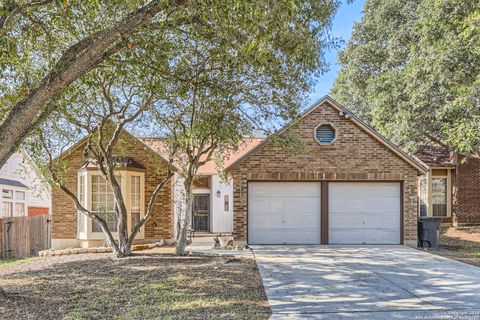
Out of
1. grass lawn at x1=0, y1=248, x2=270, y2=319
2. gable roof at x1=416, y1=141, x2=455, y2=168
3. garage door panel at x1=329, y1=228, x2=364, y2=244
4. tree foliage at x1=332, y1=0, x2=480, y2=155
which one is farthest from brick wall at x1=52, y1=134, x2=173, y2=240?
gable roof at x1=416, y1=141, x2=455, y2=168

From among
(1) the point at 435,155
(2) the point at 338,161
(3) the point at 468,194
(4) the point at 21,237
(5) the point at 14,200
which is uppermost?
(1) the point at 435,155

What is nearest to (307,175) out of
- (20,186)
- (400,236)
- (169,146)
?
(400,236)

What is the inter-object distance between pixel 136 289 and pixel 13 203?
14.3 metres

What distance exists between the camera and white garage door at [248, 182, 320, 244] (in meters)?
14.4

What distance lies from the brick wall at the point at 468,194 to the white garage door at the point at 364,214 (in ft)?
26.4

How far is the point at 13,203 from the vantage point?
19188 millimetres

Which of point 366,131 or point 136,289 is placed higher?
point 366,131

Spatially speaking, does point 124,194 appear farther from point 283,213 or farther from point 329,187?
point 329,187

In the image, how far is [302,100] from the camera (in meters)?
10.9

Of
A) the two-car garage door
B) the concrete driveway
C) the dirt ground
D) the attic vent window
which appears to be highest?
the attic vent window

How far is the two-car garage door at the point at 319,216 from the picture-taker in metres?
14.4

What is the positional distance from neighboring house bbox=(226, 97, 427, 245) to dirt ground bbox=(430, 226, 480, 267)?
138 centimetres

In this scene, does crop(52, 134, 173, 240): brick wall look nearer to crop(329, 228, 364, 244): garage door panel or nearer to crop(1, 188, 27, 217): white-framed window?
crop(1, 188, 27, 217): white-framed window

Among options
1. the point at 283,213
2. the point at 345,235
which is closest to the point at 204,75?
the point at 283,213
